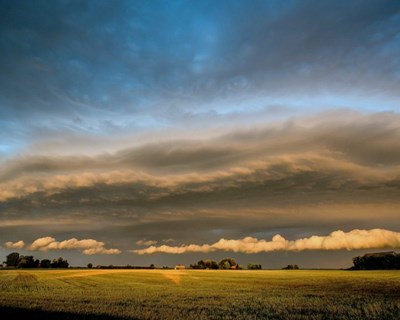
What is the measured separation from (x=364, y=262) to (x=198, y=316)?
9807cm

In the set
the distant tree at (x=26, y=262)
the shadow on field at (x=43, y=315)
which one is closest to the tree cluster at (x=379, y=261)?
the shadow on field at (x=43, y=315)

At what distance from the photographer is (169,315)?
25578 mm

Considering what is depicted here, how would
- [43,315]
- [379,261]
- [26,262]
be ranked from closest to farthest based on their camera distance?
1. [43,315]
2. [379,261]
3. [26,262]

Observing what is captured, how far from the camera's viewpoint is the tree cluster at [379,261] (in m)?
104

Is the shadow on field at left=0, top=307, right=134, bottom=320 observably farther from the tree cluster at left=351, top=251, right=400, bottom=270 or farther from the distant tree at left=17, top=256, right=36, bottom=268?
the distant tree at left=17, top=256, right=36, bottom=268

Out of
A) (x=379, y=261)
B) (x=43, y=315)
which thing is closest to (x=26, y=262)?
(x=379, y=261)

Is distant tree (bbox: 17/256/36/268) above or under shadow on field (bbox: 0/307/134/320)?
above

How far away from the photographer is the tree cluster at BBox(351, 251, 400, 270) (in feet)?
340

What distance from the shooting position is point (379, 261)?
10769 cm

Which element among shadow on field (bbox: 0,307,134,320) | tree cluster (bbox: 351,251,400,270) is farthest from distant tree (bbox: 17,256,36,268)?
shadow on field (bbox: 0,307,134,320)

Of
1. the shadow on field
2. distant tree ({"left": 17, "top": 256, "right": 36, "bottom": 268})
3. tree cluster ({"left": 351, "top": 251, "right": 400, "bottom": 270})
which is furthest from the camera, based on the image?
distant tree ({"left": 17, "top": 256, "right": 36, "bottom": 268})

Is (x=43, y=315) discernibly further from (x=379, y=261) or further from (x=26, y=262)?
(x=26, y=262)

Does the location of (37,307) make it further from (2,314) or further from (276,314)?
(276,314)

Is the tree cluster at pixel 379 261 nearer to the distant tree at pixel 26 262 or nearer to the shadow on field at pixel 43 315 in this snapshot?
the shadow on field at pixel 43 315
